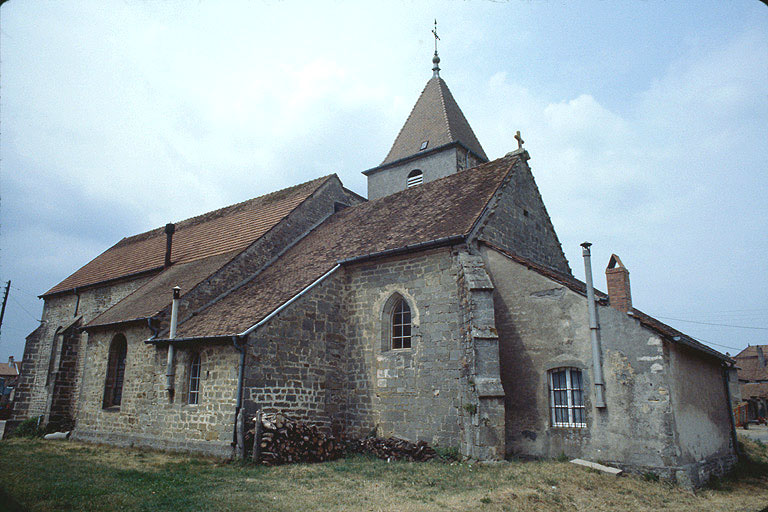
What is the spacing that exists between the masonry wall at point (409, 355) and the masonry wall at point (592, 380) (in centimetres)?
127

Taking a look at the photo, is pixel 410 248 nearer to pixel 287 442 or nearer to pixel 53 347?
pixel 287 442

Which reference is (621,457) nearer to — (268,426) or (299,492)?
(299,492)

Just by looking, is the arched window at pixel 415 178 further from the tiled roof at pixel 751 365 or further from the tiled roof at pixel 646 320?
the tiled roof at pixel 751 365

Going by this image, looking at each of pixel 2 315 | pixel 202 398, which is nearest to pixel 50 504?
pixel 202 398

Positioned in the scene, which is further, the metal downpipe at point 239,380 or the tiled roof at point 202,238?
the tiled roof at point 202,238

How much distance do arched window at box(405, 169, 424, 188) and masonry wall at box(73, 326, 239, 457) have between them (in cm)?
1397

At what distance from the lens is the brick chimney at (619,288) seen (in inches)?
429

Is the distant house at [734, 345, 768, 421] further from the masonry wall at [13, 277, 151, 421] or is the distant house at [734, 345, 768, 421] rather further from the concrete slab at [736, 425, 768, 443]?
the masonry wall at [13, 277, 151, 421]

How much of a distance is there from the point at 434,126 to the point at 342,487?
19.4 metres

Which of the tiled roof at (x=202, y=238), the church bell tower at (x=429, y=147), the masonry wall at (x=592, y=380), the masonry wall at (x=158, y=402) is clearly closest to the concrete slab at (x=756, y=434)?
the masonry wall at (x=592, y=380)

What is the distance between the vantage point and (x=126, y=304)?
1808 centimetres

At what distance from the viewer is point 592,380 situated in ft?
35.7

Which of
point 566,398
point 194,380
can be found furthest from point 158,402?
point 566,398

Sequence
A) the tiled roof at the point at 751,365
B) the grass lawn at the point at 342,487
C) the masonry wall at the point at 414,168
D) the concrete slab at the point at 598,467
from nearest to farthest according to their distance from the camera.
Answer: the grass lawn at the point at 342,487 < the concrete slab at the point at 598,467 < the masonry wall at the point at 414,168 < the tiled roof at the point at 751,365
